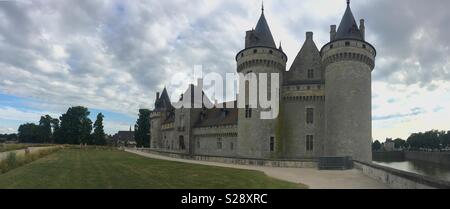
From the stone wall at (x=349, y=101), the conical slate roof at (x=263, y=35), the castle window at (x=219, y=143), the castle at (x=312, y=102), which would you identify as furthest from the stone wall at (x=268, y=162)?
the conical slate roof at (x=263, y=35)

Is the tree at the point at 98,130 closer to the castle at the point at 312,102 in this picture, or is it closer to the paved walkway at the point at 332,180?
the castle at the point at 312,102

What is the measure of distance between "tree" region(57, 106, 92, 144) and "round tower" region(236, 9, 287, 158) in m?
45.6

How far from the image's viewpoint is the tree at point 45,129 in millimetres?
76625

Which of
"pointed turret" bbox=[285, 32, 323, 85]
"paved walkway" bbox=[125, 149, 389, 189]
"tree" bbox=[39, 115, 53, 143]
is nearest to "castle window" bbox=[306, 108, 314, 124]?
"pointed turret" bbox=[285, 32, 323, 85]

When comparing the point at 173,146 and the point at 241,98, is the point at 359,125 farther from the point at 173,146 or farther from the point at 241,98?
the point at 173,146

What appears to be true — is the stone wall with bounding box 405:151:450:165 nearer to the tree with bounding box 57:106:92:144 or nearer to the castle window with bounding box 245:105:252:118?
the castle window with bounding box 245:105:252:118

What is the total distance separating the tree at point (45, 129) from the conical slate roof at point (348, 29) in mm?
70131

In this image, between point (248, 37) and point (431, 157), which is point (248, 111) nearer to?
point (248, 37)

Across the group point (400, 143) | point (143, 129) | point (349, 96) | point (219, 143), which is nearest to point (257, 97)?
point (349, 96)

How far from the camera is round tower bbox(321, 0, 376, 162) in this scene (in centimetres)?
2830

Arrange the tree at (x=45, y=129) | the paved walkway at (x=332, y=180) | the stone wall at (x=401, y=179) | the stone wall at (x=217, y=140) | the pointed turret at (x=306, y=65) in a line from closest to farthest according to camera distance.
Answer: the stone wall at (x=401, y=179)
the paved walkway at (x=332, y=180)
the pointed turret at (x=306, y=65)
the stone wall at (x=217, y=140)
the tree at (x=45, y=129)

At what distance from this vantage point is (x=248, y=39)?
35281mm

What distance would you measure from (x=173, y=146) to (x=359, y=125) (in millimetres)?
28628

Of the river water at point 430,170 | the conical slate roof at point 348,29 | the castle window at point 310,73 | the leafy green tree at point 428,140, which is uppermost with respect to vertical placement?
the conical slate roof at point 348,29
